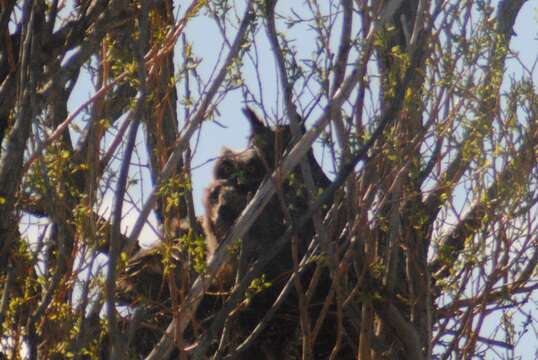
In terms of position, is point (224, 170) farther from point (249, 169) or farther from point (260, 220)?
point (260, 220)

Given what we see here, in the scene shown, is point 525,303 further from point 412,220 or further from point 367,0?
point 367,0

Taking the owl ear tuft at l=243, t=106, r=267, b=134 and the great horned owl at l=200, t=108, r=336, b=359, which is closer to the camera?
the great horned owl at l=200, t=108, r=336, b=359

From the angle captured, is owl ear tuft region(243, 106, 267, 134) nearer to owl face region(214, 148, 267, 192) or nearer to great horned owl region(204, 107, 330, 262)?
great horned owl region(204, 107, 330, 262)

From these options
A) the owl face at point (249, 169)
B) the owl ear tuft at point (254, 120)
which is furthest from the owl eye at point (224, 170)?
the owl ear tuft at point (254, 120)

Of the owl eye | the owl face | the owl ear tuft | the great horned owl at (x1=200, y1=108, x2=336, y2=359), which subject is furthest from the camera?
the owl eye

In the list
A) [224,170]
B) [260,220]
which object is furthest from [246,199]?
[224,170]

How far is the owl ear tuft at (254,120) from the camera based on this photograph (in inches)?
301

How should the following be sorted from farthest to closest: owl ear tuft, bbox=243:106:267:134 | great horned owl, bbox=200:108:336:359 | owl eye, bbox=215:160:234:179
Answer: owl eye, bbox=215:160:234:179 < owl ear tuft, bbox=243:106:267:134 < great horned owl, bbox=200:108:336:359

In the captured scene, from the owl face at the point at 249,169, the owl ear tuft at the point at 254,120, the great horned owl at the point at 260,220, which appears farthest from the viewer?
the owl face at the point at 249,169

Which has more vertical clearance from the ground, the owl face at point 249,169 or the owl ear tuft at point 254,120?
the owl ear tuft at point 254,120

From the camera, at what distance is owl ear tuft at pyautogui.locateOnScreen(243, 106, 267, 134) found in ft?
25.1

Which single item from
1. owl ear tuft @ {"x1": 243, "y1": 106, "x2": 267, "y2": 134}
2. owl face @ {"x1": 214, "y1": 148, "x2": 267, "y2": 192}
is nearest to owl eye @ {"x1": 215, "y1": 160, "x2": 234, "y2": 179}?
owl face @ {"x1": 214, "y1": 148, "x2": 267, "y2": 192}

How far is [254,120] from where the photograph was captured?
25.2 ft

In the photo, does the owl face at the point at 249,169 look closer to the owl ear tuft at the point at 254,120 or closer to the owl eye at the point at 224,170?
the owl eye at the point at 224,170
